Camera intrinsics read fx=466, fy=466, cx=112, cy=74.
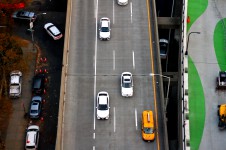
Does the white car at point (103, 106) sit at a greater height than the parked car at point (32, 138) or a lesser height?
greater

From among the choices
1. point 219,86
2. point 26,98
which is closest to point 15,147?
point 26,98

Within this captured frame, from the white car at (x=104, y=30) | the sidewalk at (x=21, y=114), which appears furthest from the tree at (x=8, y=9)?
the white car at (x=104, y=30)

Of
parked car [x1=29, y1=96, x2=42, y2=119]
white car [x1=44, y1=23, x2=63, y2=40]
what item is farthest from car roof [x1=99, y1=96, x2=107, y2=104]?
white car [x1=44, y1=23, x2=63, y2=40]

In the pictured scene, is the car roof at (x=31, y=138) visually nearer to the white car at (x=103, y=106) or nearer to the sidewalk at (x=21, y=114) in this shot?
the sidewalk at (x=21, y=114)

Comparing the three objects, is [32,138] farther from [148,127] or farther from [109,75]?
[148,127]

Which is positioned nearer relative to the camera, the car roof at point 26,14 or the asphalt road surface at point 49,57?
the asphalt road surface at point 49,57

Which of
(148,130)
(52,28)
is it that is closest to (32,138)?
(148,130)

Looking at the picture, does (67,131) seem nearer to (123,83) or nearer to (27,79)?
(123,83)
